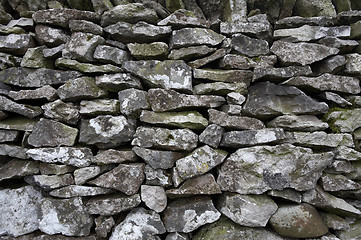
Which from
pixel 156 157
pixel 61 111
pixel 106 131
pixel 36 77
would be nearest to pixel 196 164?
pixel 156 157

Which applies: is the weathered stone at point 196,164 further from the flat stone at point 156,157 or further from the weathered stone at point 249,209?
the weathered stone at point 249,209

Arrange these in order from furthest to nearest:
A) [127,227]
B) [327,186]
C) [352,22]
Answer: [352,22] → [327,186] → [127,227]

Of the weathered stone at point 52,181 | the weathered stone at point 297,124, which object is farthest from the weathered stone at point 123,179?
the weathered stone at point 297,124

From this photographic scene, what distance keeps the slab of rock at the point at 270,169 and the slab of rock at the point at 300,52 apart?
3.71ft

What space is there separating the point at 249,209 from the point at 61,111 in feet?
8.37

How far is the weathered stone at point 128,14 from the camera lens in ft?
8.78

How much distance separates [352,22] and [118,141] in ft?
11.6

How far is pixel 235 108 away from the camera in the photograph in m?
2.59

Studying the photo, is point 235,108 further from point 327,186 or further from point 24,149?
point 24,149

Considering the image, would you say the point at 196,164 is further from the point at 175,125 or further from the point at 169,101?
the point at 169,101

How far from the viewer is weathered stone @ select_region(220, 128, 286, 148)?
250cm

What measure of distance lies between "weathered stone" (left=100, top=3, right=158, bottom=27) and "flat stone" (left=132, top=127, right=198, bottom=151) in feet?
4.84

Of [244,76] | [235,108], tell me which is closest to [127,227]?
[235,108]

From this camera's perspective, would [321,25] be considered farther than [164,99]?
Yes
